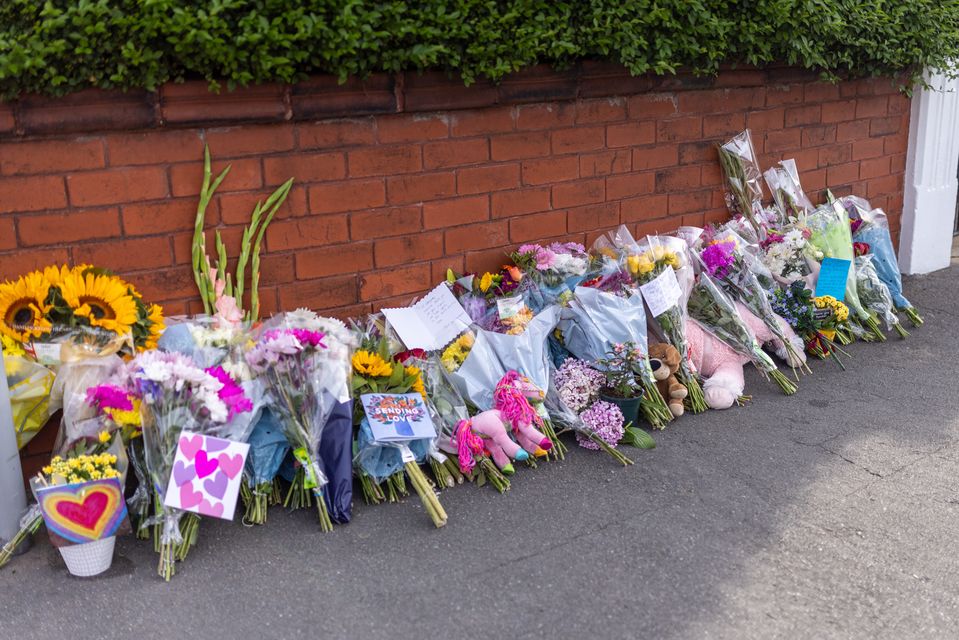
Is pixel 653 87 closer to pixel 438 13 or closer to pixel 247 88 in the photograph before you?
pixel 438 13

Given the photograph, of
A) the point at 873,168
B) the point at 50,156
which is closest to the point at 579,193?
the point at 50,156

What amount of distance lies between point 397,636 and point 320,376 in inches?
36.4

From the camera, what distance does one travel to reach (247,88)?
3.51 metres

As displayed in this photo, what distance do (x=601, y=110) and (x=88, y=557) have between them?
2853 mm

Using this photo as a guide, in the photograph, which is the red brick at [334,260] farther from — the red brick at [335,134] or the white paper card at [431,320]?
the red brick at [335,134]

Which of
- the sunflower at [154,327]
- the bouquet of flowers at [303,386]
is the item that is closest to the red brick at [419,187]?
the bouquet of flowers at [303,386]

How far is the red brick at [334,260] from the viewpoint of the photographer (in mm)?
3844

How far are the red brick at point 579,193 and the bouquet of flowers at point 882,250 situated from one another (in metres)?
1.82

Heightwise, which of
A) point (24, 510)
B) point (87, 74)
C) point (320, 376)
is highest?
point (87, 74)

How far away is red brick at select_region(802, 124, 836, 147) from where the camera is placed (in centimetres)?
561

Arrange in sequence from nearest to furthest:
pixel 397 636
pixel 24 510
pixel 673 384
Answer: pixel 397 636, pixel 24 510, pixel 673 384

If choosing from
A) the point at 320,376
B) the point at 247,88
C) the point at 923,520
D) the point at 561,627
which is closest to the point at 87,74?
the point at 247,88

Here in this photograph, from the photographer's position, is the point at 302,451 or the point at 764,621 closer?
the point at 764,621

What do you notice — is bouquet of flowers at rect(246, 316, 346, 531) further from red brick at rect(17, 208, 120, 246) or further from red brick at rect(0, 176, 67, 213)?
red brick at rect(0, 176, 67, 213)
